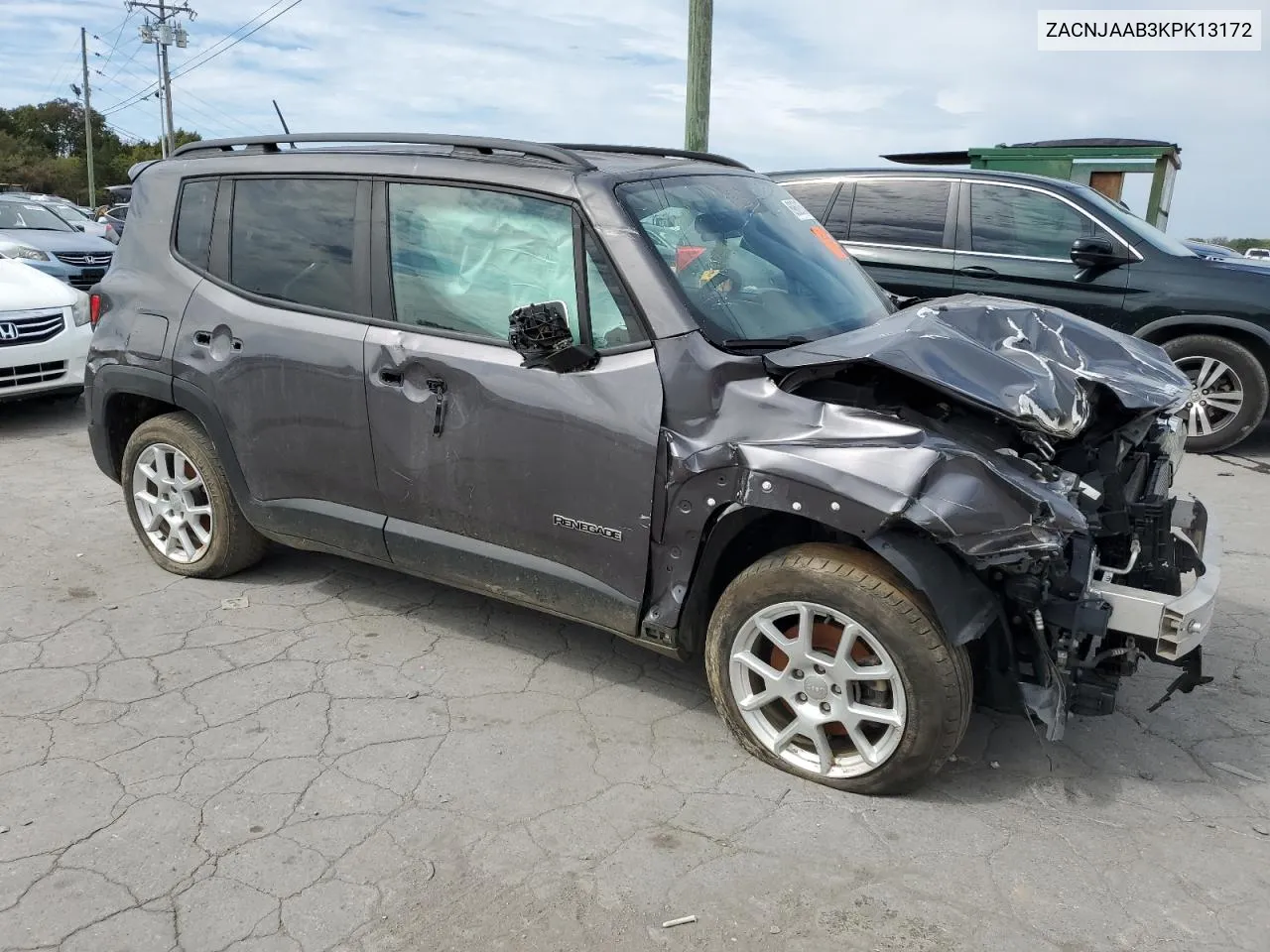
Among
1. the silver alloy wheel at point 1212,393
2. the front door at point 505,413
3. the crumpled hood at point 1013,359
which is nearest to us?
the crumpled hood at point 1013,359

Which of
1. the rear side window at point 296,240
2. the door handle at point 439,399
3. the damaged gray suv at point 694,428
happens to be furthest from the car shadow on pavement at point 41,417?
the door handle at point 439,399

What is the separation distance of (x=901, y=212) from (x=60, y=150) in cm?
10133

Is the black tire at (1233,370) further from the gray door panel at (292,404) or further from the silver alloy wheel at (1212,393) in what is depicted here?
the gray door panel at (292,404)

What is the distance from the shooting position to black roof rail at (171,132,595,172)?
355 cm

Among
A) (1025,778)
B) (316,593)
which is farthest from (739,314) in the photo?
(316,593)

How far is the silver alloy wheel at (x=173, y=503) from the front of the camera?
459 cm

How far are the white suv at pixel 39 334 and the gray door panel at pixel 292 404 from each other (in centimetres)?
412

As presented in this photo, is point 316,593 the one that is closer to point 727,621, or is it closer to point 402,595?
point 402,595

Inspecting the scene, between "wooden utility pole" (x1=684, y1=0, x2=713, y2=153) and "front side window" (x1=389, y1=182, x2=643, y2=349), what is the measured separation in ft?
19.9

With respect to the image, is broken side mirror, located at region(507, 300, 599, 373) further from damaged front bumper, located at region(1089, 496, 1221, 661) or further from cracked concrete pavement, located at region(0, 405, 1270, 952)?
damaged front bumper, located at region(1089, 496, 1221, 661)

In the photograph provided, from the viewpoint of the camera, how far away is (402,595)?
15.1 feet

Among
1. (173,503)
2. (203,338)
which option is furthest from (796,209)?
(173,503)

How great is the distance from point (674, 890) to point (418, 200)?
8.28 feet

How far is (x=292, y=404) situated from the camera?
158 inches
